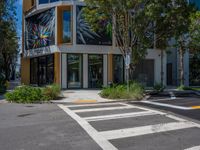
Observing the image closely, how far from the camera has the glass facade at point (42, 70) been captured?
92.4 feet

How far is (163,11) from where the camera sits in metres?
20.6

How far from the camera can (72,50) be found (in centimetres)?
2638

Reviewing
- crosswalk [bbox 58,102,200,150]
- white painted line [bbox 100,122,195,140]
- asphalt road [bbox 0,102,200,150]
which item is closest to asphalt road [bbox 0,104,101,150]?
asphalt road [bbox 0,102,200,150]

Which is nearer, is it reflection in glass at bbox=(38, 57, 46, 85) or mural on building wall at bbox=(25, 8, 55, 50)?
mural on building wall at bbox=(25, 8, 55, 50)

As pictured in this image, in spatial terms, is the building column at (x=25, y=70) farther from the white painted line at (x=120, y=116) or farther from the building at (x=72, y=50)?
the white painted line at (x=120, y=116)

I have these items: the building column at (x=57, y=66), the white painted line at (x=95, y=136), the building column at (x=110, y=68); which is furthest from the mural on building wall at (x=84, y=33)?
the white painted line at (x=95, y=136)

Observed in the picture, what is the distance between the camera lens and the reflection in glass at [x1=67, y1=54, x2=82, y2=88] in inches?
1060

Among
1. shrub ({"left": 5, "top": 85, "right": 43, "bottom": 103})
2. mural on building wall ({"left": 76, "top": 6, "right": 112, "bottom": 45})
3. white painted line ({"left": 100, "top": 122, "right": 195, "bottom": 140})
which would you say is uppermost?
mural on building wall ({"left": 76, "top": 6, "right": 112, "bottom": 45})

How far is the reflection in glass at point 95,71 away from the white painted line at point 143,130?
694 inches

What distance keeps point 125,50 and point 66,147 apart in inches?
600

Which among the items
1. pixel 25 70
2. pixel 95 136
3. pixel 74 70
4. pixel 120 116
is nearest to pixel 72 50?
pixel 74 70

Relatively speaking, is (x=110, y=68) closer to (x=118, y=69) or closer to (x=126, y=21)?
(x=118, y=69)

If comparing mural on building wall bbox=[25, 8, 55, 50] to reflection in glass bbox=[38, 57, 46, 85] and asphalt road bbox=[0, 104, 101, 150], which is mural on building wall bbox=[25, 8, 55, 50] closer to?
reflection in glass bbox=[38, 57, 46, 85]

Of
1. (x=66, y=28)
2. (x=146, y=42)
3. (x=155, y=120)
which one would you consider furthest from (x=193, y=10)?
(x=155, y=120)
